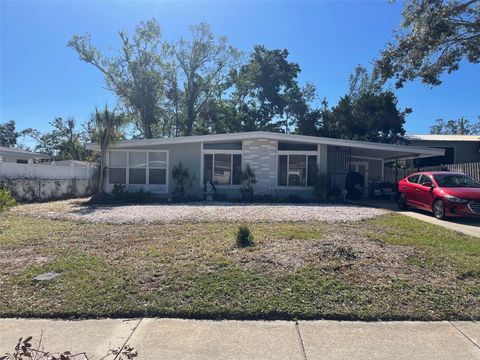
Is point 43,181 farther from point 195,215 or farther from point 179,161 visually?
→ point 195,215

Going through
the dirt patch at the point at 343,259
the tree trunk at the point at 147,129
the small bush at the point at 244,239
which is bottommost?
the dirt patch at the point at 343,259

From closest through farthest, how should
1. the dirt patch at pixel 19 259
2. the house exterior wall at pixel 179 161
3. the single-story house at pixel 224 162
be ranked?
the dirt patch at pixel 19 259 < the single-story house at pixel 224 162 < the house exterior wall at pixel 179 161

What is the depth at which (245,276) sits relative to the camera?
17.5 feet

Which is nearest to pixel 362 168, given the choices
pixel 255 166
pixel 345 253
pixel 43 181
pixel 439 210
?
pixel 255 166

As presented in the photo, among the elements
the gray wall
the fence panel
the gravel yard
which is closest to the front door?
the gray wall

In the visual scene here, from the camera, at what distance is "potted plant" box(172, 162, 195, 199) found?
17969 millimetres

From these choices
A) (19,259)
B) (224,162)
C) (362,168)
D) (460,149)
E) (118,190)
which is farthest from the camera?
(460,149)

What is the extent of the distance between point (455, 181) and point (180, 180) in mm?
11266

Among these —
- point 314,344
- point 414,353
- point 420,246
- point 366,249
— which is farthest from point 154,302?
point 420,246

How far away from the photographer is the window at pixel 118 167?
18.7 meters

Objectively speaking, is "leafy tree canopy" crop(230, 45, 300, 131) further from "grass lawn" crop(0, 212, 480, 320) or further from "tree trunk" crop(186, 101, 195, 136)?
"grass lawn" crop(0, 212, 480, 320)

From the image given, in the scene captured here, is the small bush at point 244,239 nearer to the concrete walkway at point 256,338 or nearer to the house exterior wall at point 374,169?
the concrete walkway at point 256,338

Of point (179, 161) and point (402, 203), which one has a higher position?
point (179, 161)

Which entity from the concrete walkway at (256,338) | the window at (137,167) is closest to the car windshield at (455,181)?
the concrete walkway at (256,338)
